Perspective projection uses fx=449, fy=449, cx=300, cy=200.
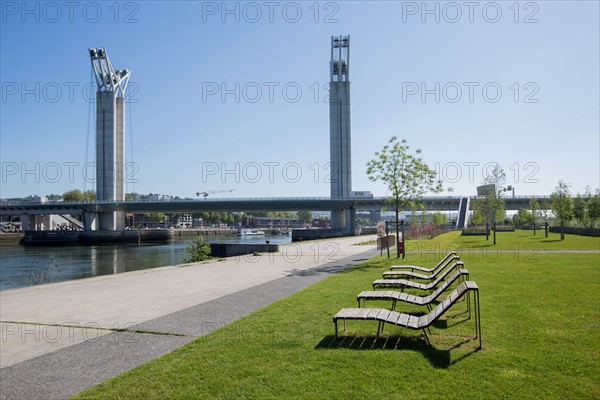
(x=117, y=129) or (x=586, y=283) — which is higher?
(x=117, y=129)

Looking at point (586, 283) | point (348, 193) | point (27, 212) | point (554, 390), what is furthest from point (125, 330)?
point (27, 212)

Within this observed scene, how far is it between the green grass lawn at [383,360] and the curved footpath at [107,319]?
0.56 metres

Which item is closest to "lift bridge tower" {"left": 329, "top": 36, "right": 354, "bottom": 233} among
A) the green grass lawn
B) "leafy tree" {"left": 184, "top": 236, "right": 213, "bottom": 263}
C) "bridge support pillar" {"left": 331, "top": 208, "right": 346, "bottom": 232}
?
"bridge support pillar" {"left": 331, "top": 208, "right": 346, "bottom": 232}

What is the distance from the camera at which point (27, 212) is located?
105250 mm

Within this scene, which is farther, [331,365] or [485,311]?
[485,311]

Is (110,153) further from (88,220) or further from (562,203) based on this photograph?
(562,203)

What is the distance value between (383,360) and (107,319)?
5.62 metres

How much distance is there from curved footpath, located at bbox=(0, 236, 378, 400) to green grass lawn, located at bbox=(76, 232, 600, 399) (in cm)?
56

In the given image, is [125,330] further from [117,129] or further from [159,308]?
[117,129]

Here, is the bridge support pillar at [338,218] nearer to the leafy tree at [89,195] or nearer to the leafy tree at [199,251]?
the leafy tree at [199,251]

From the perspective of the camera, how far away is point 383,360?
5.79 m

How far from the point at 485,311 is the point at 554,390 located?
12.4 ft

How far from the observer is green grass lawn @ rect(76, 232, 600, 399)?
4879mm

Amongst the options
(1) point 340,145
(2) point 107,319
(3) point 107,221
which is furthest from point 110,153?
(2) point 107,319
